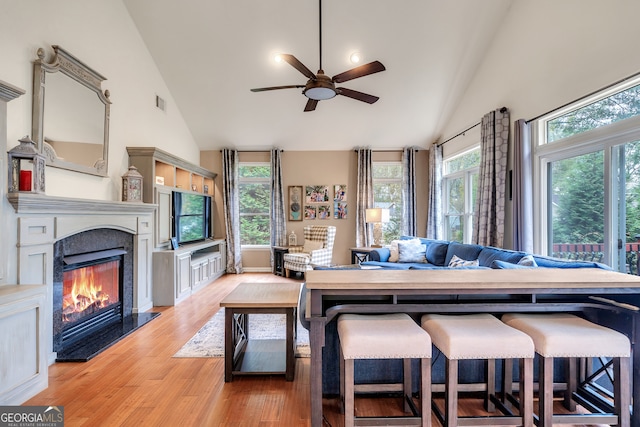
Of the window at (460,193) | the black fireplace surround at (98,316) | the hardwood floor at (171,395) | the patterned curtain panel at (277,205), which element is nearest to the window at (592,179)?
the window at (460,193)

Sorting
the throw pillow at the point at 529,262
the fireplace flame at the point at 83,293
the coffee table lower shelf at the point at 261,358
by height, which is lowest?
the coffee table lower shelf at the point at 261,358

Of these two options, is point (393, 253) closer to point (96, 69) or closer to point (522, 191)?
point (522, 191)

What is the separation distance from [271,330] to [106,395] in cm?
155

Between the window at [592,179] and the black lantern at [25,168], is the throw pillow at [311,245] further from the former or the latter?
the black lantern at [25,168]

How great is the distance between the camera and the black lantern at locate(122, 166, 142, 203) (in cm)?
370

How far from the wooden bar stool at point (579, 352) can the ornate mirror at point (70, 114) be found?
4031 mm

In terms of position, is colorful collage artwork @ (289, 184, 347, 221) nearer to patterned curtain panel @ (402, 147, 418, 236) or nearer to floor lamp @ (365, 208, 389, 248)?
floor lamp @ (365, 208, 389, 248)

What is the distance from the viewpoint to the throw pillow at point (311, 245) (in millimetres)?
6157

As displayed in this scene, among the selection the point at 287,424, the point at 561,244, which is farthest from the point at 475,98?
the point at 287,424

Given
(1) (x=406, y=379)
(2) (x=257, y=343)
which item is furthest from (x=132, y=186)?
(1) (x=406, y=379)

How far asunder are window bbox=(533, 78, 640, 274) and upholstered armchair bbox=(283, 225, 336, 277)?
3451 millimetres

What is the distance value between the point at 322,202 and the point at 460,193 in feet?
9.20

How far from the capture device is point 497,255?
342 centimetres

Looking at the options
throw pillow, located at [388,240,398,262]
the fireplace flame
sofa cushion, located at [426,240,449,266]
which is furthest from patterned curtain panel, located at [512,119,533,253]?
the fireplace flame
